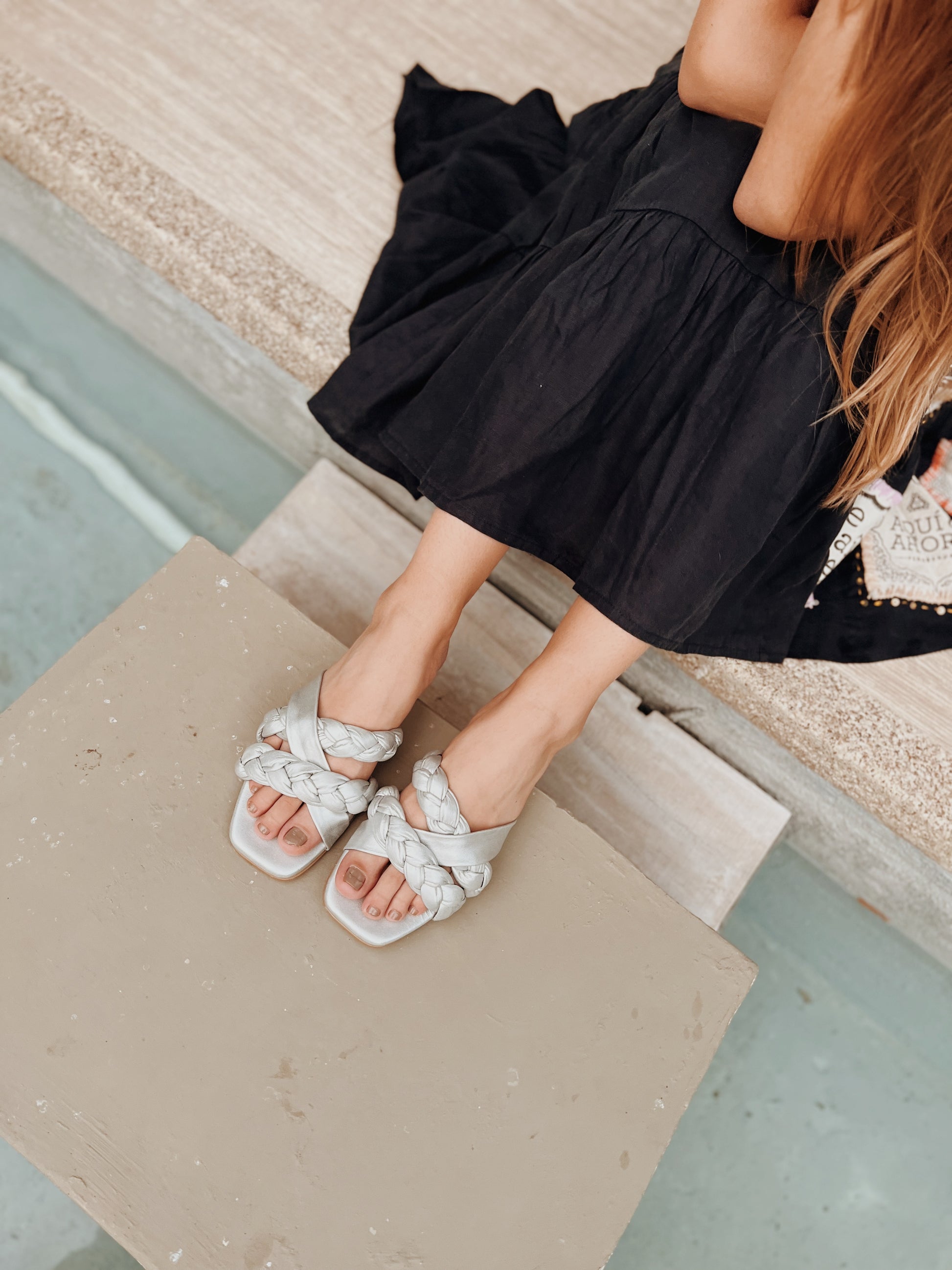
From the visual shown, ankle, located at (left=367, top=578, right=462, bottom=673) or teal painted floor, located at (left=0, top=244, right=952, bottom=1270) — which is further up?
ankle, located at (left=367, top=578, right=462, bottom=673)

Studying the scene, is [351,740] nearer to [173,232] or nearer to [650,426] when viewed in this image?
[650,426]

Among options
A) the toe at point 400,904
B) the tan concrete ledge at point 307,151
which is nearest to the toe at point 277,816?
the toe at point 400,904

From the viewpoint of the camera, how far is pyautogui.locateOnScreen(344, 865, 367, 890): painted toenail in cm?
70

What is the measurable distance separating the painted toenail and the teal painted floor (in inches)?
25.3

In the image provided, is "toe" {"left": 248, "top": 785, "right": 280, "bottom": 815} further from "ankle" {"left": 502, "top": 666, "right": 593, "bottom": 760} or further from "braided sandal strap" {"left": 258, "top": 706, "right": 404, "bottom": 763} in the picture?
"ankle" {"left": 502, "top": 666, "right": 593, "bottom": 760}

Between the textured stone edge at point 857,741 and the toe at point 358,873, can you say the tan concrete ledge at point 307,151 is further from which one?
the toe at point 358,873

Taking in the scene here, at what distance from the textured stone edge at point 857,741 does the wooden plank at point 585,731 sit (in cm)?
9

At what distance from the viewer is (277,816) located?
0.71 meters

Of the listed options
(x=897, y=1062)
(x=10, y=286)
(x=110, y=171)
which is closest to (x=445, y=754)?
(x=897, y=1062)

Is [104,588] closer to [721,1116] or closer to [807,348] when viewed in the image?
[807,348]

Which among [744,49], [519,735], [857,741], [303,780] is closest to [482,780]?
[519,735]

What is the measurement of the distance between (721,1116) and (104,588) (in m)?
1.12

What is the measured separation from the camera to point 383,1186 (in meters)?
0.63

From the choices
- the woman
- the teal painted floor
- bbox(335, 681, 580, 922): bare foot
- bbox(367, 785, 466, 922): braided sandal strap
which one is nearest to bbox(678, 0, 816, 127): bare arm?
the woman
